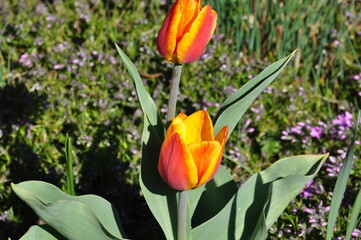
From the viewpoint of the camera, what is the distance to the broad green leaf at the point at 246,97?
1261 mm

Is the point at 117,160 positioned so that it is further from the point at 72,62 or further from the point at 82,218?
the point at 82,218

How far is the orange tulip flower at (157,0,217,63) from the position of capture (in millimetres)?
1183

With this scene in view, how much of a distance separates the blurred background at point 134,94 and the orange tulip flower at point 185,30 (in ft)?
2.59

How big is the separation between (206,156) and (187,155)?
0.04m

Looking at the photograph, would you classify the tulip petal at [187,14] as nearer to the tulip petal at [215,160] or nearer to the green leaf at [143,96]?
the green leaf at [143,96]

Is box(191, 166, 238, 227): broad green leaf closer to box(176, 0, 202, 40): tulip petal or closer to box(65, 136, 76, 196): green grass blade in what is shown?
box(65, 136, 76, 196): green grass blade

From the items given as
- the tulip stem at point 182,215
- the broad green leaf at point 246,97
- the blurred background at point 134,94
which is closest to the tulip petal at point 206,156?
the tulip stem at point 182,215

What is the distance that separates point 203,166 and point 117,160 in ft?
3.73

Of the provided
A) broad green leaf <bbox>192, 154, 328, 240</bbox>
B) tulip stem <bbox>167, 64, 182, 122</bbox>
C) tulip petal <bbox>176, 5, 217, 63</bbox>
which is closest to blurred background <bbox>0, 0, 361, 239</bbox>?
broad green leaf <bbox>192, 154, 328, 240</bbox>

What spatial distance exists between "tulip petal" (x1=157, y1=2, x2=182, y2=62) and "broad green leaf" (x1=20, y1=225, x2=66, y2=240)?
518mm

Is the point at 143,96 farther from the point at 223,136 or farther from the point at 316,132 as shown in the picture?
the point at 316,132

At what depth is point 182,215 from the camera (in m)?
1.23

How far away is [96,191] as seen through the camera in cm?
215

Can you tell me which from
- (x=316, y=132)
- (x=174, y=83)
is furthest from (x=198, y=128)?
(x=316, y=132)
